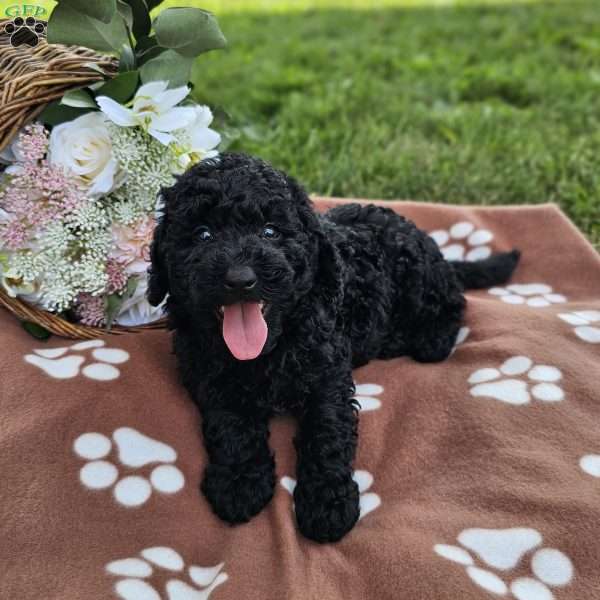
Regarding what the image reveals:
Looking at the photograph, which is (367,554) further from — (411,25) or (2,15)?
(411,25)

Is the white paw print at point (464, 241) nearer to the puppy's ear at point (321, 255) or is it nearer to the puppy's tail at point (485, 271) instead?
the puppy's tail at point (485, 271)

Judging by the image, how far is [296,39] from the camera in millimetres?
7027

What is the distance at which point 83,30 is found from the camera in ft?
7.90

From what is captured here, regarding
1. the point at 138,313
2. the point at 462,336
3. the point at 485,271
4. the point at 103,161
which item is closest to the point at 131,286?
the point at 138,313

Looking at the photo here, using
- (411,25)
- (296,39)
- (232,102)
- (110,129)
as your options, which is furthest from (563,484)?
(411,25)

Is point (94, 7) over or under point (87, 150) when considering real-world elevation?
over

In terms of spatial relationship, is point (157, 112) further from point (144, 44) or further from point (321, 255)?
point (321, 255)

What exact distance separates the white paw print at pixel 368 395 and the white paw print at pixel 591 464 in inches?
28.1

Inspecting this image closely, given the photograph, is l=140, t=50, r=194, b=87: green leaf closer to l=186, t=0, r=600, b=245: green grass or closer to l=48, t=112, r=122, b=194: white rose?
l=48, t=112, r=122, b=194: white rose

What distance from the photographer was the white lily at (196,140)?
254 centimetres

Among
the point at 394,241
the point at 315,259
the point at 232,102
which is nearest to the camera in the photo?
the point at 315,259

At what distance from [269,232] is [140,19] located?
110 cm

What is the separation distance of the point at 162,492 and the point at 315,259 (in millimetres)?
880

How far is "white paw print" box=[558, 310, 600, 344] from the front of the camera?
2836 millimetres
